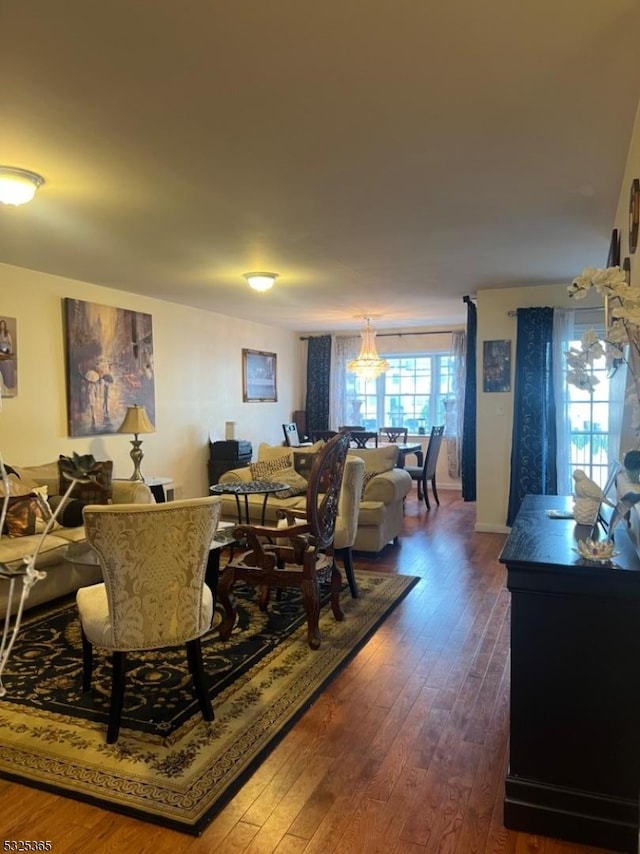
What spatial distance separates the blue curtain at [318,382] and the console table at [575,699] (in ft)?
24.6

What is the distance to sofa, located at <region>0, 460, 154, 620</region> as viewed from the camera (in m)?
3.62

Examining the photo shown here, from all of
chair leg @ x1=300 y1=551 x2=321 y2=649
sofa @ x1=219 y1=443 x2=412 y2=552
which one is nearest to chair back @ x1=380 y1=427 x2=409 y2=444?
sofa @ x1=219 y1=443 x2=412 y2=552

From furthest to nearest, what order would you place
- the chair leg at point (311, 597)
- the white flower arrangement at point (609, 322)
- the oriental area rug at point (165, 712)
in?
1. the chair leg at point (311, 597)
2. the oriental area rug at point (165, 712)
3. the white flower arrangement at point (609, 322)

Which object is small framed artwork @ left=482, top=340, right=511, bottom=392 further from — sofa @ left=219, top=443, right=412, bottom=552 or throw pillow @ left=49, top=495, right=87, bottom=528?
throw pillow @ left=49, top=495, right=87, bottom=528

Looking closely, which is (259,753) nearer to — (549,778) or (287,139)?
(549,778)

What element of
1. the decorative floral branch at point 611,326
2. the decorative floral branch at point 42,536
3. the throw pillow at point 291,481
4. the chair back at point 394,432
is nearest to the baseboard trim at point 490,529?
the throw pillow at point 291,481

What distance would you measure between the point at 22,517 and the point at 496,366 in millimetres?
4423

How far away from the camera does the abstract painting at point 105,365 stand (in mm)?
5262

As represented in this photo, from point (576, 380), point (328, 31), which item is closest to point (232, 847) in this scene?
point (576, 380)

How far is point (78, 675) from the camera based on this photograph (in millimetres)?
2928

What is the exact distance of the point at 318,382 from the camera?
31.0 feet

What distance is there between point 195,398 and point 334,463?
3.96 meters

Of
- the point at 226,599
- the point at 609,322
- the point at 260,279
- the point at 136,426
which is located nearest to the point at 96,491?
the point at 136,426

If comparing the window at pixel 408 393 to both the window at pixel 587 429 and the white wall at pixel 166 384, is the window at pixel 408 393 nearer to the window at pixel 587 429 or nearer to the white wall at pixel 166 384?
the white wall at pixel 166 384
